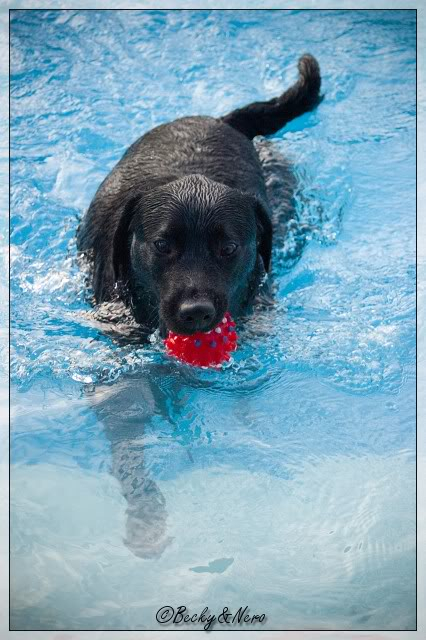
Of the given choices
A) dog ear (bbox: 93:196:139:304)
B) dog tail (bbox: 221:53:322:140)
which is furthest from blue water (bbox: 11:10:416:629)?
dog tail (bbox: 221:53:322:140)

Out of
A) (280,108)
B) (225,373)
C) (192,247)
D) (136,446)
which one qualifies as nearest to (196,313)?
(192,247)

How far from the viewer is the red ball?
4367 mm

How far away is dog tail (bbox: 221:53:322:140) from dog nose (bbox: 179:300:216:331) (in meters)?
2.33

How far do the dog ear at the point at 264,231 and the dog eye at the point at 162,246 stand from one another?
25.2 inches

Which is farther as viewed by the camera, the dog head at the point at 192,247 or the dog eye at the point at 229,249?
the dog eye at the point at 229,249

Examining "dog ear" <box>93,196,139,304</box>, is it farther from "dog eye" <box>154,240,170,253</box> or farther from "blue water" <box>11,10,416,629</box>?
"dog eye" <box>154,240,170,253</box>

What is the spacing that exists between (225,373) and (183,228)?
104 cm

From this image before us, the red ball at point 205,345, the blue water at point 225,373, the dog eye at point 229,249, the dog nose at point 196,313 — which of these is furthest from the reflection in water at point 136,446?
the dog eye at point 229,249

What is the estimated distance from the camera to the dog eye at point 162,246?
13.9ft

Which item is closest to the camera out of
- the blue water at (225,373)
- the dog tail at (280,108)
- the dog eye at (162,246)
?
the blue water at (225,373)

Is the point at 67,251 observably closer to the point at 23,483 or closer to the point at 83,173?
the point at 83,173

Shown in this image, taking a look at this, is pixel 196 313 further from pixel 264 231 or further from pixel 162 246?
pixel 264 231

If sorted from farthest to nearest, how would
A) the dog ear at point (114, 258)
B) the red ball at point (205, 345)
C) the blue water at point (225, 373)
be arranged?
the dog ear at point (114, 258), the red ball at point (205, 345), the blue water at point (225, 373)

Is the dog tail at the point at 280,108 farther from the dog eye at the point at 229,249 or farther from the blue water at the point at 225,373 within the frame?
the dog eye at the point at 229,249
